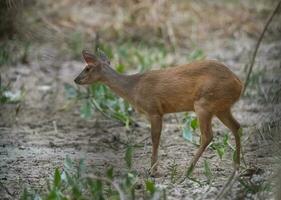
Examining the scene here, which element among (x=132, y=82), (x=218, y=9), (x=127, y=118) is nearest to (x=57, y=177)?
(x=132, y=82)

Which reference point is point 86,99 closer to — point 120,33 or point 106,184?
point 106,184

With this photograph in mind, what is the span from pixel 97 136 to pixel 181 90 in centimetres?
211

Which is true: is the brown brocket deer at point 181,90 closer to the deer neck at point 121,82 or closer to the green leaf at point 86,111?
the deer neck at point 121,82

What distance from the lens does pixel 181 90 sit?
7277 mm

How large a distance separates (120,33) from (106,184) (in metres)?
7.61

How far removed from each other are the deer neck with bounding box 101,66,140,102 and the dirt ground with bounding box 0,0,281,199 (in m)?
0.69

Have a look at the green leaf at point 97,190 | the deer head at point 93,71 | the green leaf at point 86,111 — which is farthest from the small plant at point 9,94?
the green leaf at point 97,190

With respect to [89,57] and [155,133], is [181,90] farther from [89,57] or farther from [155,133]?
[89,57]

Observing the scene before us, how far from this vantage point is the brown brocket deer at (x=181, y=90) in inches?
275

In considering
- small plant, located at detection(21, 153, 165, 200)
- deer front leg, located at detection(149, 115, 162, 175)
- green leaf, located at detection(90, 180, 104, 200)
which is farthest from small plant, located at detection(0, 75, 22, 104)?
green leaf, located at detection(90, 180, 104, 200)

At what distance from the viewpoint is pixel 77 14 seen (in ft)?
47.9

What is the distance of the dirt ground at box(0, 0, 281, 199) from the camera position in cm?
683

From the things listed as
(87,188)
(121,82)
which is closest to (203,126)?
(121,82)

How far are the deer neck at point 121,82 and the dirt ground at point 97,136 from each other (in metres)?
0.69
